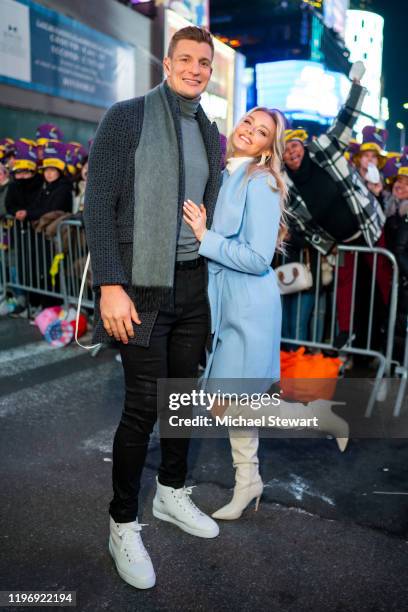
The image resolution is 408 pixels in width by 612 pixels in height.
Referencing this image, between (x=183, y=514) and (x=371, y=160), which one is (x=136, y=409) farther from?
(x=371, y=160)

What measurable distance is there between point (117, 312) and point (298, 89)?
166ft

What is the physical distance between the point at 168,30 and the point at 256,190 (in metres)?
15.7

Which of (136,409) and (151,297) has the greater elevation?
(151,297)

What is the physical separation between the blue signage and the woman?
9.92m

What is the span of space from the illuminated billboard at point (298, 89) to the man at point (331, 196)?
45.9 m

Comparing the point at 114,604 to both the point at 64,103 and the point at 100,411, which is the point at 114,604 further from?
the point at 64,103

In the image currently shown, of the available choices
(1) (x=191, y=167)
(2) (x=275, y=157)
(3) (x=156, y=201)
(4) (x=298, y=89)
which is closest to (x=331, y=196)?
(2) (x=275, y=157)

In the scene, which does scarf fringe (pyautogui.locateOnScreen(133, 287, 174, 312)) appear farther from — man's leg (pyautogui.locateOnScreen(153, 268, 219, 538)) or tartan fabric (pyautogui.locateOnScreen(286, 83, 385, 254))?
tartan fabric (pyautogui.locateOnScreen(286, 83, 385, 254))

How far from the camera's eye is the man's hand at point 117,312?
233 cm

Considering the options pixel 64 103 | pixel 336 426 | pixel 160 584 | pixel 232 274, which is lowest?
pixel 160 584

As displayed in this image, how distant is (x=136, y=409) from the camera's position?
2473 millimetres

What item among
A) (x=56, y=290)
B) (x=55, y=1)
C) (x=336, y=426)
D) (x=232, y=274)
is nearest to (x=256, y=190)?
(x=232, y=274)

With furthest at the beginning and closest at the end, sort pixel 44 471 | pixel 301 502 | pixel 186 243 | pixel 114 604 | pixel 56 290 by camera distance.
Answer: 1. pixel 56 290
2. pixel 44 471
3. pixel 301 502
4. pixel 186 243
5. pixel 114 604

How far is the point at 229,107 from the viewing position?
70.1 feet
